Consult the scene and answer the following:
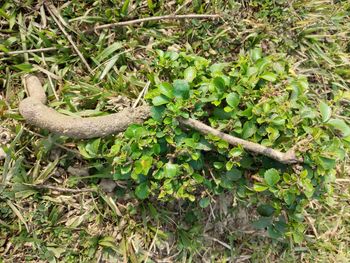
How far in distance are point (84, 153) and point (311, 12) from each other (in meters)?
1.75

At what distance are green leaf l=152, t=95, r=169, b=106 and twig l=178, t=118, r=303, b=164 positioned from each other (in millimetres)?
119

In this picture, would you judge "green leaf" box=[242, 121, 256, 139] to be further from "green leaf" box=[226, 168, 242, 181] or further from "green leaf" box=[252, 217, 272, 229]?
"green leaf" box=[252, 217, 272, 229]

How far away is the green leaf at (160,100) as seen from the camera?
197 centimetres

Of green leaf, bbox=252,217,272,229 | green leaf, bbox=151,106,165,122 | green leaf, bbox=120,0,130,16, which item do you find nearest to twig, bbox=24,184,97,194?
green leaf, bbox=151,106,165,122

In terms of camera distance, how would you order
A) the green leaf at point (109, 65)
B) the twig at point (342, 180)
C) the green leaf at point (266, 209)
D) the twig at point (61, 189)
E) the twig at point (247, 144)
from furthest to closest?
the twig at point (342, 180) → the green leaf at point (109, 65) → the twig at point (61, 189) → the green leaf at point (266, 209) → the twig at point (247, 144)

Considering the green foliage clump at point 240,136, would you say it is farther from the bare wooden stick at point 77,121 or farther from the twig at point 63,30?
the twig at point 63,30

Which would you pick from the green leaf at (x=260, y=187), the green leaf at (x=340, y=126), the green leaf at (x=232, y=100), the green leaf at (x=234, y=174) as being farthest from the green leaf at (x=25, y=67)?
the green leaf at (x=340, y=126)

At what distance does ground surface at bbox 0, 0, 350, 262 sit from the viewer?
2297mm

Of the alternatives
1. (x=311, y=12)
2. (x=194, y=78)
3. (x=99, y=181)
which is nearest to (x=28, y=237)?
(x=99, y=181)

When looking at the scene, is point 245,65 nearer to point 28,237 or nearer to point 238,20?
point 238,20

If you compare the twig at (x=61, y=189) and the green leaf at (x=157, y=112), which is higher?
the green leaf at (x=157, y=112)

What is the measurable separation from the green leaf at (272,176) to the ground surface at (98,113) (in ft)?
1.87

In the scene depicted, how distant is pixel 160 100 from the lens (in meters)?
1.98

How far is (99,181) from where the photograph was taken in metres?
2.38
